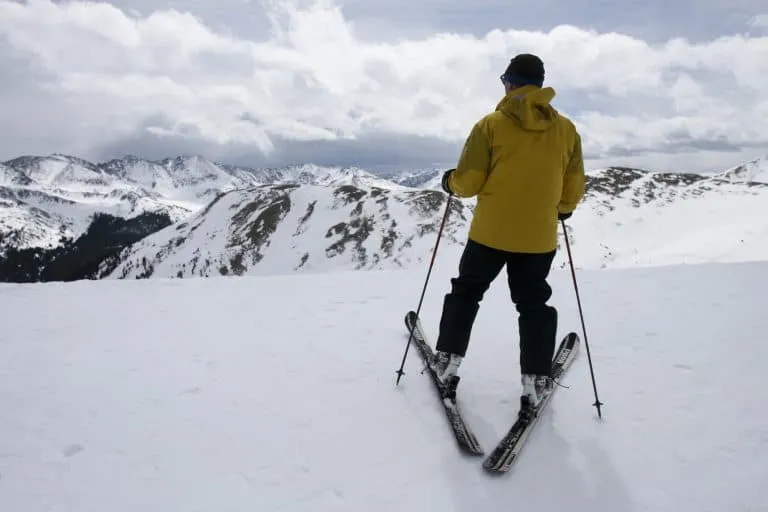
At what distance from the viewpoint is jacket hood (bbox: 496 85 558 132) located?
3771mm

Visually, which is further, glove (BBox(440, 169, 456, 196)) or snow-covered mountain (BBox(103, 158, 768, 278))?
snow-covered mountain (BBox(103, 158, 768, 278))

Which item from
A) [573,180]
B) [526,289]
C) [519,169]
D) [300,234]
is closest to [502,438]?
[526,289]

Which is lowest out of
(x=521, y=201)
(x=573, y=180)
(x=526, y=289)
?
(x=526, y=289)

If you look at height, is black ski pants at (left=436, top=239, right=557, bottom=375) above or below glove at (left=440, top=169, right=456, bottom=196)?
below

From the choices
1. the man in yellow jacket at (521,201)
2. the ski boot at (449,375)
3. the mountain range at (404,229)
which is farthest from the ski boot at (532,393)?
the mountain range at (404,229)

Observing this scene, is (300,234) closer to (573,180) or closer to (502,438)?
(573,180)

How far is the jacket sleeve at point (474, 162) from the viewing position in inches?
156

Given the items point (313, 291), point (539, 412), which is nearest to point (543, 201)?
point (539, 412)

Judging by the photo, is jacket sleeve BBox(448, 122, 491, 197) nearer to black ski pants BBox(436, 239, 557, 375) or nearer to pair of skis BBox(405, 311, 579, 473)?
black ski pants BBox(436, 239, 557, 375)

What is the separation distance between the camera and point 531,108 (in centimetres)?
379

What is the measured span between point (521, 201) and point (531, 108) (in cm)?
79

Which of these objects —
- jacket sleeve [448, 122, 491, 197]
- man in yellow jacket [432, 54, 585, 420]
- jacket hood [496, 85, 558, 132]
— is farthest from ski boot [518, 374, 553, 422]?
jacket hood [496, 85, 558, 132]

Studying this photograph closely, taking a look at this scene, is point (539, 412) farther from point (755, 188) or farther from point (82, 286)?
point (755, 188)

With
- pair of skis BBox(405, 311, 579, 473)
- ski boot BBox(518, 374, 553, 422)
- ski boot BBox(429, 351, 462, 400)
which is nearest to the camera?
pair of skis BBox(405, 311, 579, 473)
